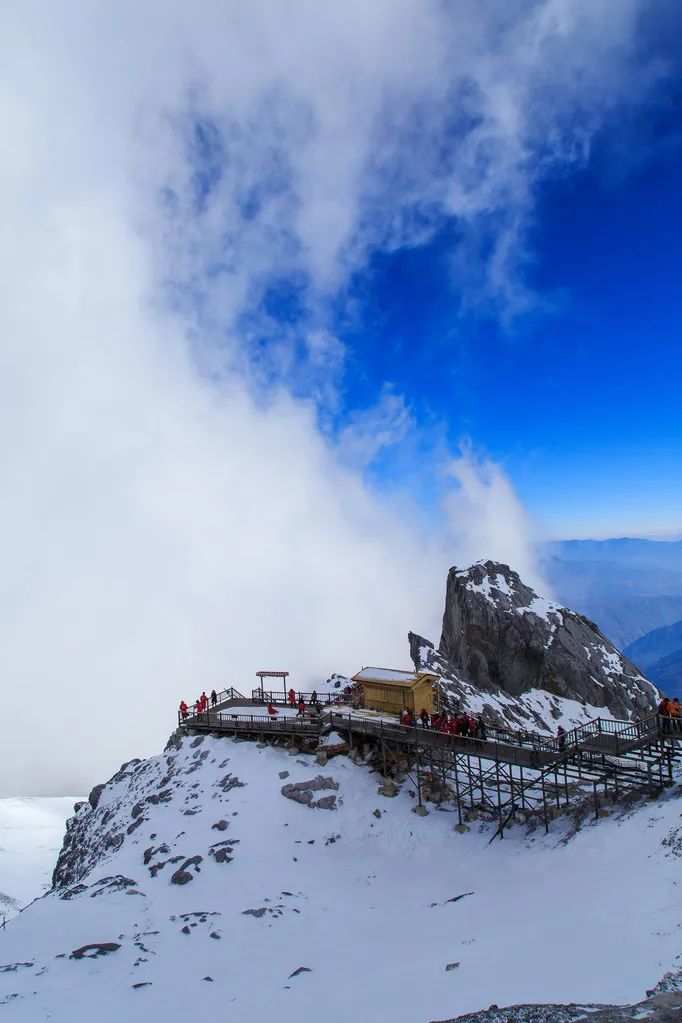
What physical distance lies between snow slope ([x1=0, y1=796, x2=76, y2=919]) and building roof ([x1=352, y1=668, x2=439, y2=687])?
179 feet

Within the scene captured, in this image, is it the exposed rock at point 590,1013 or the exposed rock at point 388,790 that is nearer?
the exposed rock at point 590,1013

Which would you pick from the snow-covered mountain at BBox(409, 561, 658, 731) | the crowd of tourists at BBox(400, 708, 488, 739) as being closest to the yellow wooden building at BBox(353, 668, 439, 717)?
the crowd of tourists at BBox(400, 708, 488, 739)

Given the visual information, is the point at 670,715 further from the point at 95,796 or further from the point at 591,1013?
the point at 95,796

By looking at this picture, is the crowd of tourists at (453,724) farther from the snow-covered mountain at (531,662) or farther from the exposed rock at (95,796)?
the snow-covered mountain at (531,662)

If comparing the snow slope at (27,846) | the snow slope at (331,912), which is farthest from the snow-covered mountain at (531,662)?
the snow slope at (27,846)

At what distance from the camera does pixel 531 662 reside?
73.4 metres

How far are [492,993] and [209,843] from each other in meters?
18.1

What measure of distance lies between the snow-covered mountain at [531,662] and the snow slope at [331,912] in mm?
33070

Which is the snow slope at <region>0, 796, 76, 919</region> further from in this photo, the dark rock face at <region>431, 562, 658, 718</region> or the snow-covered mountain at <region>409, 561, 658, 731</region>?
the dark rock face at <region>431, 562, 658, 718</region>

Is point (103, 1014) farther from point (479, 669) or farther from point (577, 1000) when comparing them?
point (479, 669)

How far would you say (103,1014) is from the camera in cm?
1833

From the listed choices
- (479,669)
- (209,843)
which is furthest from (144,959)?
(479,669)

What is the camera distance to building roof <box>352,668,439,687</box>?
39781 mm

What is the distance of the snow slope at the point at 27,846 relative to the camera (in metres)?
95.9
